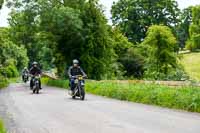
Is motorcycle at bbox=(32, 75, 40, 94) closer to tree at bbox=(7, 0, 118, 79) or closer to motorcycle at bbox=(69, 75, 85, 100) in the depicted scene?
motorcycle at bbox=(69, 75, 85, 100)

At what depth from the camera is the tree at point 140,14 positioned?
92562mm

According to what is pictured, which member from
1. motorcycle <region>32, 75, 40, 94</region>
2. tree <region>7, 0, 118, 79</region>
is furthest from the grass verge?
tree <region>7, 0, 118, 79</region>

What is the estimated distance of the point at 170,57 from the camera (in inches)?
1984

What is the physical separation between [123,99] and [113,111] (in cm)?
637

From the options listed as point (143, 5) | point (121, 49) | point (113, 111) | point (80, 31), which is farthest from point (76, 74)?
point (143, 5)

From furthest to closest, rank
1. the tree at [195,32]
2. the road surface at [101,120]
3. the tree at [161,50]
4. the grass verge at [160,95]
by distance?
the tree at [195,32]
the tree at [161,50]
the grass verge at [160,95]
the road surface at [101,120]

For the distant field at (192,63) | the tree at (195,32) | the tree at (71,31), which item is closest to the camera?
the tree at (71,31)

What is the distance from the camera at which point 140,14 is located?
308 feet

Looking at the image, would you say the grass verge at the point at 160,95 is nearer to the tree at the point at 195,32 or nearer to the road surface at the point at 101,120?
the road surface at the point at 101,120

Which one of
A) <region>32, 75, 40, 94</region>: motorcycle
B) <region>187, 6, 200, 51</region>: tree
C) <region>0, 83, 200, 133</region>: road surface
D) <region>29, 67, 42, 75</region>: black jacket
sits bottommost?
<region>0, 83, 200, 133</region>: road surface

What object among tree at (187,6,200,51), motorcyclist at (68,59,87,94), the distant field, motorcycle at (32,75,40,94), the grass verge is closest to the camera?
the grass verge

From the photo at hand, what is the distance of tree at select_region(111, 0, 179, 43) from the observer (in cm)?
9256

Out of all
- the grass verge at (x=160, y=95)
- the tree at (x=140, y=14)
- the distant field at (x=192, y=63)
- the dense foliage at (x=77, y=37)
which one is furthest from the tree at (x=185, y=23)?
the grass verge at (x=160, y=95)

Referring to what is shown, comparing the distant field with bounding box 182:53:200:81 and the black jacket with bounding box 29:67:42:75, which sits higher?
the distant field with bounding box 182:53:200:81
